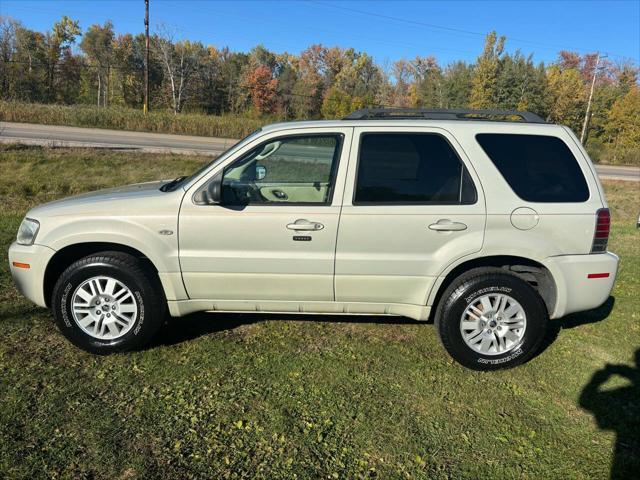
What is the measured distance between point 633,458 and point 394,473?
1.45 meters

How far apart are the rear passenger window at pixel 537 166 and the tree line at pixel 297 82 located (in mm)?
45772

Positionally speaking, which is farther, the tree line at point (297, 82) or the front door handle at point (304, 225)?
the tree line at point (297, 82)

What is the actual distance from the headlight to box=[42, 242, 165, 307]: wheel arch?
233 millimetres

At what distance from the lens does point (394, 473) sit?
2.68 m

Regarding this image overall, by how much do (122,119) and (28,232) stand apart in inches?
1262

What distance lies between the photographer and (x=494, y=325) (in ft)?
12.5

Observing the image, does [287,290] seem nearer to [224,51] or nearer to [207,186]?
[207,186]

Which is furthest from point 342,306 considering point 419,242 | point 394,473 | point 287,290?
point 394,473

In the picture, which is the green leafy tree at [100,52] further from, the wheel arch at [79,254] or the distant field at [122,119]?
the wheel arch at [79,254]

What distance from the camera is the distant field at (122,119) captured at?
103 ft

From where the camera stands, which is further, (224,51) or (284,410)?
(224,51)

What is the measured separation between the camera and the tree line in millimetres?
52438

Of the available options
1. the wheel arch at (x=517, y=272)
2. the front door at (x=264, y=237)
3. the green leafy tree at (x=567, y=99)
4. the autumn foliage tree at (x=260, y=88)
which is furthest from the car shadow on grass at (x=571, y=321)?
the autumn foliage tree at (x=260, y=88)

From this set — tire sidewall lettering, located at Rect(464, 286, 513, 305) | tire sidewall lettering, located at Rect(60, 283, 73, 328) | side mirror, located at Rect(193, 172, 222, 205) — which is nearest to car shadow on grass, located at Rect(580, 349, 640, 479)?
tire sidewall lettering, located at Rect(464, 286, 513, 305)
